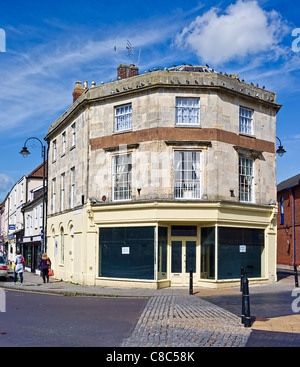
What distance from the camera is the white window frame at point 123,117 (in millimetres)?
23656

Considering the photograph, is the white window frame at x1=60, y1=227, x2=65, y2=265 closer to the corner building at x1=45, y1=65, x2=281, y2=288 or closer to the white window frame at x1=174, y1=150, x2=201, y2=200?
the corner building at x1=45, y1=65, x2=281, y2=288

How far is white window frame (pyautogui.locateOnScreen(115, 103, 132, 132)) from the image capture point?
77.6 ft

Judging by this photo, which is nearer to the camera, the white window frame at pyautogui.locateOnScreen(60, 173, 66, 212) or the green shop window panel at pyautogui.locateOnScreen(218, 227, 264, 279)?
the green shop window panel at pyautogui.locateOnScreen(218, 227, 264, 279)

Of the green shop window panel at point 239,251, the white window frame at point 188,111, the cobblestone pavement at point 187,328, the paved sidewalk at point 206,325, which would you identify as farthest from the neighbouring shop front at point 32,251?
the cobblestone pavement at point 187,328

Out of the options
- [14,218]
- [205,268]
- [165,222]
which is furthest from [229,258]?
[14,218]

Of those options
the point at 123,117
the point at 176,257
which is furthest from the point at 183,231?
the point at 123,117

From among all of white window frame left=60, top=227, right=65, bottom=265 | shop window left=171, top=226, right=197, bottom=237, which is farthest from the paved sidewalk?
white window frame left=60, top=227, right=65, bottom=265

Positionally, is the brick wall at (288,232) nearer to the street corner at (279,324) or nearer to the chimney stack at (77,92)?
the chimney stack at (77,92)

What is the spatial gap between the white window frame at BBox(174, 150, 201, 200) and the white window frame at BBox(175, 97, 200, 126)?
58.1 inches

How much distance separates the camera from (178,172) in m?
22.3

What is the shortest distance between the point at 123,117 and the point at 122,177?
3075 millimetres

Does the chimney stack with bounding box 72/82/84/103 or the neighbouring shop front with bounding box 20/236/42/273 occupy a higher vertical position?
the chimney stack with bounding box 72/82/84/103
